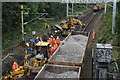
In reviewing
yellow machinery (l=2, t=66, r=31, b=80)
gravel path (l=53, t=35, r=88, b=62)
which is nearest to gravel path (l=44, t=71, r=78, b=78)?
yellow machinery (l=2, t=66, r=31, b=80)

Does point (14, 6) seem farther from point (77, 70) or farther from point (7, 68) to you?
point (77, 70)

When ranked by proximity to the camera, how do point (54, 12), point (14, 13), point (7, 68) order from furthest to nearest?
1. point (54, 12)
2. point (14, 13)
3. point (7, 68)

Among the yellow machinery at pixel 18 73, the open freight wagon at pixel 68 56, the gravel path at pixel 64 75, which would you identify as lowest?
the yellow machinery at pixel 18 73

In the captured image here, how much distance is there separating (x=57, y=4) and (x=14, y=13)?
Answer: 593 inches

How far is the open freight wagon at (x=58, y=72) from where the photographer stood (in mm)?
Answer: 7598

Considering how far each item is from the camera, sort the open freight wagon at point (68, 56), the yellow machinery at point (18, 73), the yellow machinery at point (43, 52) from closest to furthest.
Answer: the yellow machinery at point (18, 73) < the open freight wagon at point (68, 56) < the yellow machinery at point (43, 52)

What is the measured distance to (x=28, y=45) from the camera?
12852 millimetres

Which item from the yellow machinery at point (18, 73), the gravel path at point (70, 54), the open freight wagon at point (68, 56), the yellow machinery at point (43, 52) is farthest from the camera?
the yellow machinery at point (43, 52)

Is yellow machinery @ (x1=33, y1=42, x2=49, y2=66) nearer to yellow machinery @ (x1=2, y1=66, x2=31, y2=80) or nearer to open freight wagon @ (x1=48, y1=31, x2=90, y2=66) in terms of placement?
open freight wagon @ (x1=48, y1=31, x2=90, y2=66)

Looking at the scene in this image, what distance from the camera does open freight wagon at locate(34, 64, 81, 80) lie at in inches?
299

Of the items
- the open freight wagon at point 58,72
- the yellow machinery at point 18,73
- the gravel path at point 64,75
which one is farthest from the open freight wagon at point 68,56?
the yellow machinery at point 18,73

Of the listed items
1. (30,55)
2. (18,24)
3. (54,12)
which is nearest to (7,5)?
(18,24)

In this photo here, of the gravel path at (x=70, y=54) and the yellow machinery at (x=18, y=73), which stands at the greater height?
the gravel path at (x=70, y=54)

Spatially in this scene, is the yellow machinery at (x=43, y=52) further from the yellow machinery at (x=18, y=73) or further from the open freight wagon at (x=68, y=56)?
the yellow machinery at (x=18, y=73)
